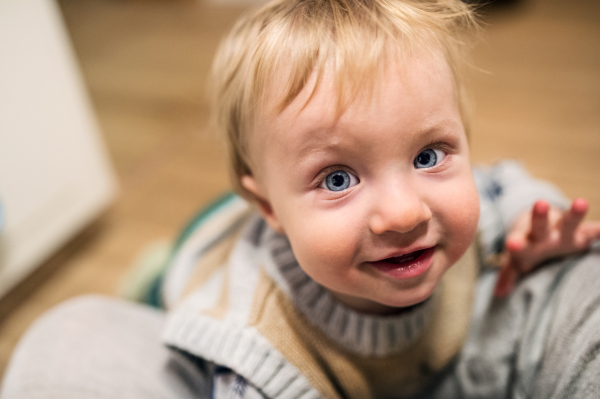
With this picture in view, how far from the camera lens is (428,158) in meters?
0.48

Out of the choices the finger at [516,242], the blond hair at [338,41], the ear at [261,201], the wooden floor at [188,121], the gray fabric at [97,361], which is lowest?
the wooden floor at [188,121]

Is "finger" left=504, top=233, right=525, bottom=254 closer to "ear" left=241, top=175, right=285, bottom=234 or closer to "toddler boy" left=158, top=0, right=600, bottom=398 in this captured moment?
"toddler boy" left=158, top=0, right=600, bottom=398

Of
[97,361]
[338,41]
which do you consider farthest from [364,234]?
[97,361]

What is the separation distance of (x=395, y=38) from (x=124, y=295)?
793 millimetres

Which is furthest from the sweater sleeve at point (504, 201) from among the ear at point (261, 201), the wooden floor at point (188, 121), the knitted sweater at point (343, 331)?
the ear at point (261, 201)

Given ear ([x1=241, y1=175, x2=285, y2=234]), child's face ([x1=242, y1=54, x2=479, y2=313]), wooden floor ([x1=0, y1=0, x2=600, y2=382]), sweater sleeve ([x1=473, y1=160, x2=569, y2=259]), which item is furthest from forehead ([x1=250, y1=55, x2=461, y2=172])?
wooden floor ([x1=0, y1=0, x2=600, y2=382])

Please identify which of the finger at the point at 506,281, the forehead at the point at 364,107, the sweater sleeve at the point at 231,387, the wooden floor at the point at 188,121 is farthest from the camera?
the wooden floor at the point at 188,121

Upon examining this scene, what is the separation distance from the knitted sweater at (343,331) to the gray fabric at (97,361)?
0.16ft

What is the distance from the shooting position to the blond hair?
0.44 m

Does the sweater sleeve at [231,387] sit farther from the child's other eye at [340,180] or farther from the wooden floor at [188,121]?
the wooden floor at [188,121]

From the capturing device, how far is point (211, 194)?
1.30 m

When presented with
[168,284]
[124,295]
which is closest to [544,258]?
[168,284]

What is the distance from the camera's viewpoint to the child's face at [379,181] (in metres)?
0.44

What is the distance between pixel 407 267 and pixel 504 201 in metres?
0.34
